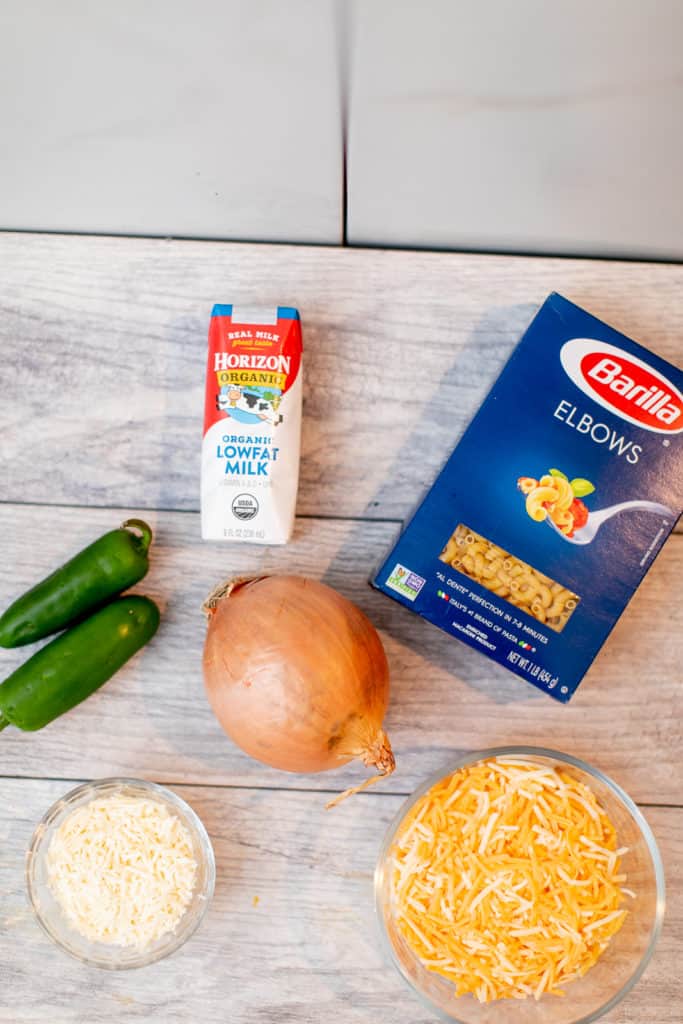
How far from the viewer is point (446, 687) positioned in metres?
1.04

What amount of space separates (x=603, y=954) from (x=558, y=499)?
524 mm

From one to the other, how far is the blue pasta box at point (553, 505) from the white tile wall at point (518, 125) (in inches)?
4.5

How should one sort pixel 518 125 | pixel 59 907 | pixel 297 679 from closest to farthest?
pixel 518 125, pixel 297 679, pixel 59 907

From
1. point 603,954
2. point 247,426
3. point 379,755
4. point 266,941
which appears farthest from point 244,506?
point 603,954

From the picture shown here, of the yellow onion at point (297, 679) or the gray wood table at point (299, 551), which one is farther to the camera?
the gray wood table at point (299, 551)

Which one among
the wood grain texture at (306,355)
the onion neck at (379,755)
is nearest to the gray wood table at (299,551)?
the wood grain texture at (306,355)

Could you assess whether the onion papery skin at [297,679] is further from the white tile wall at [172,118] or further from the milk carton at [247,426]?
the white tile wall at [172,118]

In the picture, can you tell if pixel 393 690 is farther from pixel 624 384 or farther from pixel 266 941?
pixel 624 384

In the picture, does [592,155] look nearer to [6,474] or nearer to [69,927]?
[6,474]

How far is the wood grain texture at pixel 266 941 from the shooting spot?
1.02m

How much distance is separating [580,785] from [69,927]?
59cm

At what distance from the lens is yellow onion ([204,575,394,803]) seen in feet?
2.93

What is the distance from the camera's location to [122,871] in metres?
0.96

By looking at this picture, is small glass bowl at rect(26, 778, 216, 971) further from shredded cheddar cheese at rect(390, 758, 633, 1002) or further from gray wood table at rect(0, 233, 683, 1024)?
shredded cheddar cheese at rect(390, 758, 633, 1002)
